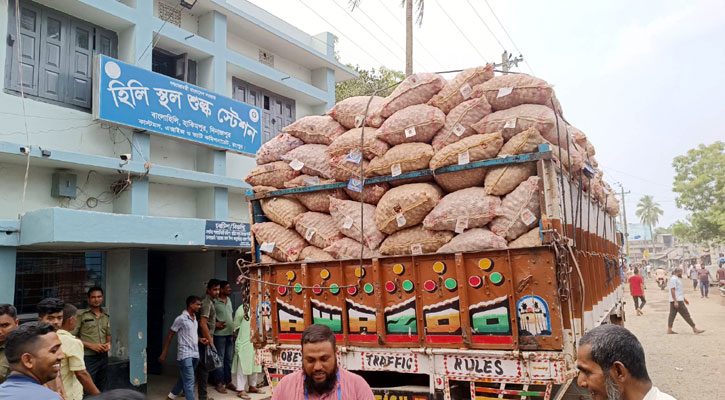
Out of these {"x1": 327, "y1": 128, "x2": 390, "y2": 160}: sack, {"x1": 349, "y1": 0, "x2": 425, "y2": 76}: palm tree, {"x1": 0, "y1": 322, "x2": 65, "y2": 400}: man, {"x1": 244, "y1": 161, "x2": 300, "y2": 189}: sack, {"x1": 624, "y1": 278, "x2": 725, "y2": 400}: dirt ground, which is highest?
{"x1": 349, "y1": 0, "x2": 425, "y2": 76}: palm tree

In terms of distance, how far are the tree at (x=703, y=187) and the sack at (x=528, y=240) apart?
1221 inches

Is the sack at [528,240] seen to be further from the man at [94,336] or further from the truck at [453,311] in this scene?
the man at [94,336]

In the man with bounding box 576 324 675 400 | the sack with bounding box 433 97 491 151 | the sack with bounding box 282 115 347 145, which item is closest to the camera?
the man with bounding box 576 324 675 400

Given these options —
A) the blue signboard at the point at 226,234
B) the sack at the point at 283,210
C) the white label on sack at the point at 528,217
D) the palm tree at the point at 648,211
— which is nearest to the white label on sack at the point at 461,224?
the white label on sack at the point at 528,217

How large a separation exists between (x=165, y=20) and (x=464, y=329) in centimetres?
896

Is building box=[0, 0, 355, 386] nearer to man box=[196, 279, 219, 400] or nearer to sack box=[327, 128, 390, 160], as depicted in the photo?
man box=[196, 279, 219, 400]

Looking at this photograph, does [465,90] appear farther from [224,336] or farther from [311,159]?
[224,336]

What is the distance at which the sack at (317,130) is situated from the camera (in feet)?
15.0

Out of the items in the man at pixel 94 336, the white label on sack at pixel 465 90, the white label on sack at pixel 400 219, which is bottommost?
the man at pixel 94 336

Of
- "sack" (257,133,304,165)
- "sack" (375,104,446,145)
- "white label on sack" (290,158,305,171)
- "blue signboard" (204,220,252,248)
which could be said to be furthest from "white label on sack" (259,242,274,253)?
"blue signboard" (204,220,252,248)

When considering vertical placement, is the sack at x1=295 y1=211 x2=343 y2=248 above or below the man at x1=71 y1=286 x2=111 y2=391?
above

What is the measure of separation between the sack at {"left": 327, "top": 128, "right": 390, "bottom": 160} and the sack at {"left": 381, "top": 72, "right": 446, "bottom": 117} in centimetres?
→ 26

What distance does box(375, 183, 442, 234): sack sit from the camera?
365 centimetres

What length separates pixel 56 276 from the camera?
7.93 meters
